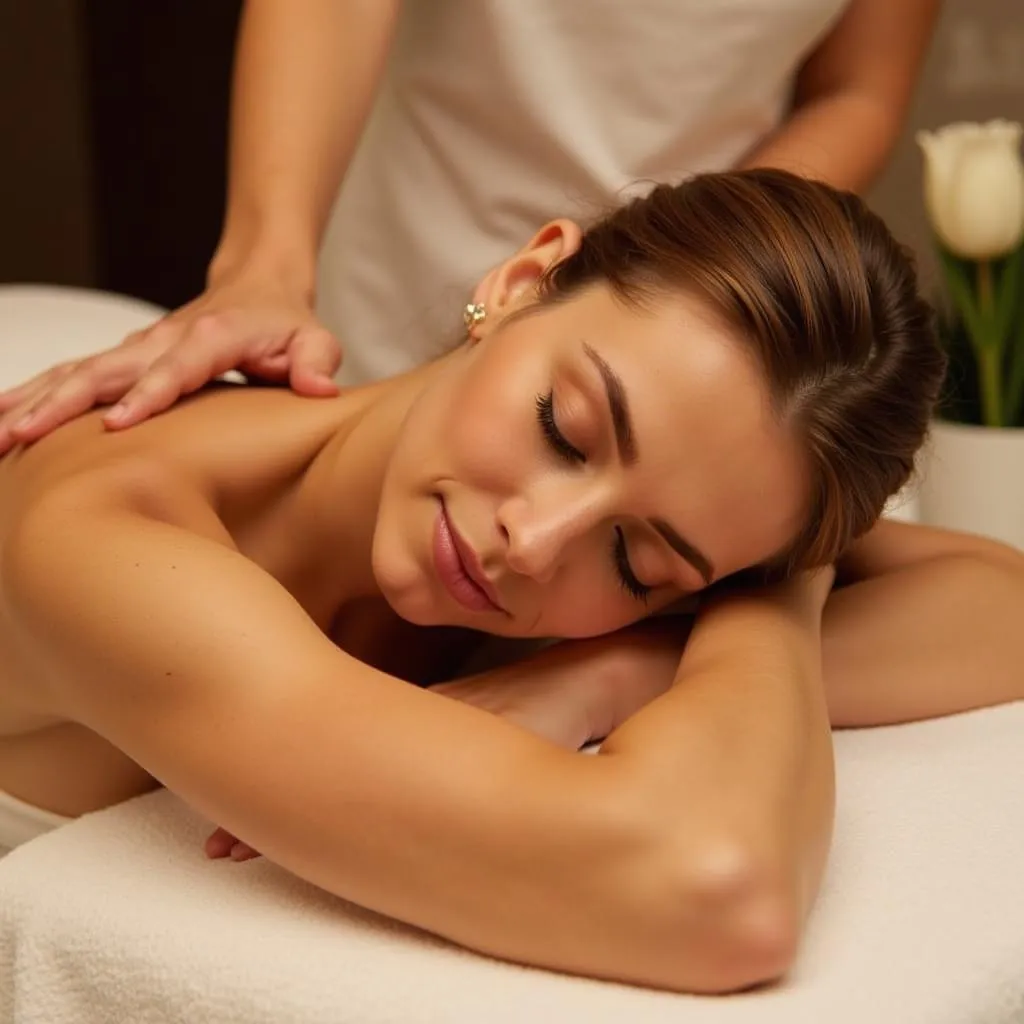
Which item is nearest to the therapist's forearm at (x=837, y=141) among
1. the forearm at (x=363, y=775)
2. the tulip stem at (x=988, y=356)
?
the tulip stem at (x=988, y=356)

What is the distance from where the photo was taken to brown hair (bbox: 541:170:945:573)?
107 cm

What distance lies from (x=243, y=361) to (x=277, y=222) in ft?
0.65

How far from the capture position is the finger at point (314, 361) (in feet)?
4.27

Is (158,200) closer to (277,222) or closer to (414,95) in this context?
(414,95)

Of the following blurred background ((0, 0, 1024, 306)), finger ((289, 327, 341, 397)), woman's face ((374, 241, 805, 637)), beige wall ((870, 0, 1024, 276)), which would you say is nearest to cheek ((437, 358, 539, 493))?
woman's face ((374, 241, 805, 637))

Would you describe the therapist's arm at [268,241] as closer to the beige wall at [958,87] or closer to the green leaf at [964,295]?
the green leaf at [964,295]

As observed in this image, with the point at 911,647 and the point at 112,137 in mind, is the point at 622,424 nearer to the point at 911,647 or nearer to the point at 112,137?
the point at 911,647

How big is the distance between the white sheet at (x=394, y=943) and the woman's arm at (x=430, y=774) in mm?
30

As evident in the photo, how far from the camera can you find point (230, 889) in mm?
945

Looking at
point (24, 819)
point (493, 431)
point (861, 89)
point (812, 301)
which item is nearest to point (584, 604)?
point (493, 431)

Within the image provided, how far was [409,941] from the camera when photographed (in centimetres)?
89

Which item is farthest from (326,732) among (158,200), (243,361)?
(158,200)

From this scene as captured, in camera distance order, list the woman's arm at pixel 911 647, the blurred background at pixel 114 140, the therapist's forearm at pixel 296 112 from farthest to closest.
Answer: the blurred background at pixel 114 140, the therapist's forearm at pixel 296 112, the woman's arm at pixel 911 647

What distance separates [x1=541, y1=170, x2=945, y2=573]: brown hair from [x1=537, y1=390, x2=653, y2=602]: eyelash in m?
0.10
